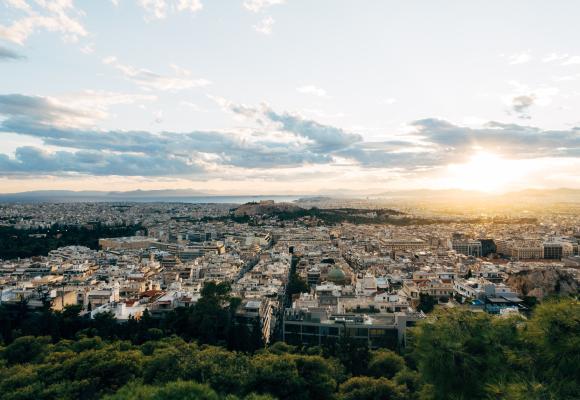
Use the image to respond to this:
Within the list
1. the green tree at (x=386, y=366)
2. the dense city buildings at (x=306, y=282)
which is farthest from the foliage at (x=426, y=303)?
the green tree at (x=386, y=366)

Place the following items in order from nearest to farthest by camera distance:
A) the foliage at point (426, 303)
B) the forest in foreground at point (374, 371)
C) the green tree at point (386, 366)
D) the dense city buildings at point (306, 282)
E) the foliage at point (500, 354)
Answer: the foliage at point (500, 354), the forest in foreground at point (374, 371), the green tree at point (386, 366), the dense city buildings at point (306, 282), the foliage at point (426, 303)

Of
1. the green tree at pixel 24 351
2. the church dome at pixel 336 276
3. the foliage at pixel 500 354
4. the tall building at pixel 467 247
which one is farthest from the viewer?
the tall building at pixel 467 247

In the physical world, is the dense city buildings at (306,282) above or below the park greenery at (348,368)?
below

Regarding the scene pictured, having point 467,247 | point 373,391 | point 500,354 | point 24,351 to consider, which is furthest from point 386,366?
point 467,247

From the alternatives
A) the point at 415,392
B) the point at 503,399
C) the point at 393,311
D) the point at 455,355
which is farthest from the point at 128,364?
the point at 393,311

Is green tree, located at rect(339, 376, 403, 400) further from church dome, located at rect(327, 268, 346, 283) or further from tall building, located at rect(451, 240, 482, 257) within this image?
tall building, located at rect(451, 240, 482, 257)

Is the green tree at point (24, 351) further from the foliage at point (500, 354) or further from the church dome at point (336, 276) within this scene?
the church dome at point (336, 276)

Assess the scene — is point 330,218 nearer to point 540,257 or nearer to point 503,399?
point 540,257
